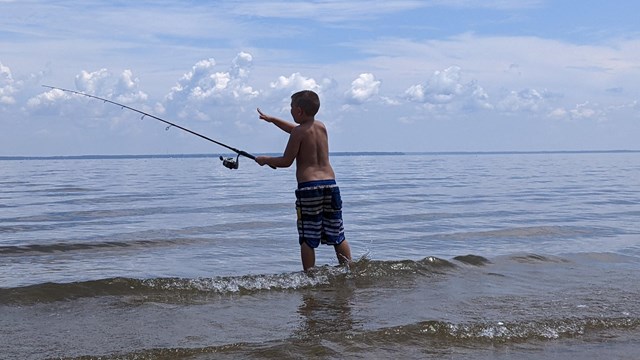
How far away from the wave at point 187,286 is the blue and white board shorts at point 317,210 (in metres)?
0.40

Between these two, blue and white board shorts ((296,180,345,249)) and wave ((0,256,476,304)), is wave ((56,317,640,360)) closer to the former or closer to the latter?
wave ((0,256,476,304))

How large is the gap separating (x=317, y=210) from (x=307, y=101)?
1.09 m

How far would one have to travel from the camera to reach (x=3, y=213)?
602 inches

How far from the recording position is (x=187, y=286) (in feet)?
23.6

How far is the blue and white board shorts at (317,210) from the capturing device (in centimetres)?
761

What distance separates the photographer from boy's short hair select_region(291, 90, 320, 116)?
24.9 ft

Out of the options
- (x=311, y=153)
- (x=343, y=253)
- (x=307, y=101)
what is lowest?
(x=343, y=253)

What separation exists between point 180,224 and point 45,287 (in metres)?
6.44

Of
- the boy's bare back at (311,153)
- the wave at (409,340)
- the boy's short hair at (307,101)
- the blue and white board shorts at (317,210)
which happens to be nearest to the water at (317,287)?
the wave at (409,340)

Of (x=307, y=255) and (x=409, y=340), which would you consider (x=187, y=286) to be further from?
(x=409, y=340)

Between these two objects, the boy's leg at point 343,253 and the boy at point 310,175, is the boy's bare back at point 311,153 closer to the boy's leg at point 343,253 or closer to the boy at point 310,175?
the boy at point 310,175

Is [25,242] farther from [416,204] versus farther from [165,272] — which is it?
[416,204]

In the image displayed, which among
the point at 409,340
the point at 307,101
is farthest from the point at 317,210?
the point at 409,340

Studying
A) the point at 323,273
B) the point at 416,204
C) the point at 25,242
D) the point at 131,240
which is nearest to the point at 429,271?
the point at 323,273
